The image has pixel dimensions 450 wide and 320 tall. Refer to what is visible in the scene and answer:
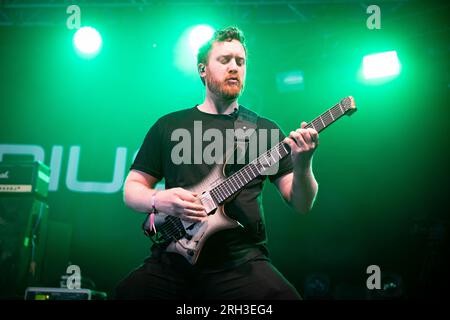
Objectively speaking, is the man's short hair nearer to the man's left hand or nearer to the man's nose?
the man's nose

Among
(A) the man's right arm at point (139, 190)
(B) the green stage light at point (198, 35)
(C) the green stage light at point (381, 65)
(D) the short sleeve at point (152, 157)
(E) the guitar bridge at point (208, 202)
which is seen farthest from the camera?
(B) the green stage light at point (198, 35)

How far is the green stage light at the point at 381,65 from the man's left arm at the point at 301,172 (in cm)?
424

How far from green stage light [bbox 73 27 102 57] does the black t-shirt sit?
4326 mm

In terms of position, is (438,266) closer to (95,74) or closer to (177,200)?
(177,200)

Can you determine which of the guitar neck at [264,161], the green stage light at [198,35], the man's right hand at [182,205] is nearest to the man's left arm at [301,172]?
the guitar neck at [264,161]

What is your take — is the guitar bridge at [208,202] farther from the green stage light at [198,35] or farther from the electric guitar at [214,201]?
the green stage light at [198,35]

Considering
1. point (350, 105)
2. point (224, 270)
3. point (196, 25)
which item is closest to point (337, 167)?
point (196, 25)

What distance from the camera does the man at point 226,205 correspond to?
2.58 meters

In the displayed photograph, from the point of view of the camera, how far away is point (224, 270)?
2.62 metres

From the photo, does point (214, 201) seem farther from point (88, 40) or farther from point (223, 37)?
point (88, 40)

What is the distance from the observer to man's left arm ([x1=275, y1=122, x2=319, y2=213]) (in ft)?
8.55

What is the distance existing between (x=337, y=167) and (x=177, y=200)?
455cm

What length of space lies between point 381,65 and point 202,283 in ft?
16.8

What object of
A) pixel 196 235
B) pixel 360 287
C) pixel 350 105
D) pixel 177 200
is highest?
pixel 350 105
